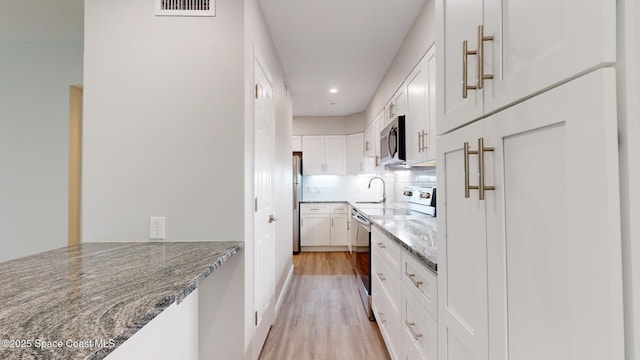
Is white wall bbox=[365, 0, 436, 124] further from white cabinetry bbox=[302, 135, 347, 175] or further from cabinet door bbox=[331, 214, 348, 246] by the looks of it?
cabinet door bbox=[331, 214, 348, 246]

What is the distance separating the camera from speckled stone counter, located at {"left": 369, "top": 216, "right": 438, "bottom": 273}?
49.4 inches

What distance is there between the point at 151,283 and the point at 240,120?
98 centimetres

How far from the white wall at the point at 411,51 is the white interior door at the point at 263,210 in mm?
1180

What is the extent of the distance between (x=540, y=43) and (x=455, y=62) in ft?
1.26

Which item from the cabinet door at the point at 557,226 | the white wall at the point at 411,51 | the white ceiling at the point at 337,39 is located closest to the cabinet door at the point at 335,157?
the white ceiling at the point at 337,39

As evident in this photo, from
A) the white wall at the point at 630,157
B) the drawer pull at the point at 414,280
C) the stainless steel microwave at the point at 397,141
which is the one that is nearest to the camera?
the white wall at the point at 630,157

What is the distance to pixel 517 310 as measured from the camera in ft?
2.11

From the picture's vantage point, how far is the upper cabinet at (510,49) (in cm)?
46

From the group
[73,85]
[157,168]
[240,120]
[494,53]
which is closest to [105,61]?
[157,168]

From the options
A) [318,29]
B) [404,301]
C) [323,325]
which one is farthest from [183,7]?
[323,325]

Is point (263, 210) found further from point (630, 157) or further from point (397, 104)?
point (630, 157)

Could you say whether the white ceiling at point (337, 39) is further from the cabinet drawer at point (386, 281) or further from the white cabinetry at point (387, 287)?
the cabinet drawer at point (386, 281)

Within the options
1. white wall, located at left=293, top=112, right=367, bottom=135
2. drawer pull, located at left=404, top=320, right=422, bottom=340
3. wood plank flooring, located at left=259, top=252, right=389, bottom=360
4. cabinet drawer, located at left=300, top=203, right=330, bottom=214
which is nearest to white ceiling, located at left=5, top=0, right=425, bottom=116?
white wall, located at left=293, top=112, right=367, bottom=135

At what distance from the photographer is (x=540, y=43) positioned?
57 centimetres
